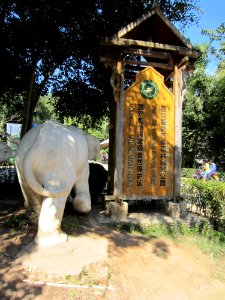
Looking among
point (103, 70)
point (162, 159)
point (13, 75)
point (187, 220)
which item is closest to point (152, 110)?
point (162, 159)

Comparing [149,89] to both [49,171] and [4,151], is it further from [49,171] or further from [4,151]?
[49,171]

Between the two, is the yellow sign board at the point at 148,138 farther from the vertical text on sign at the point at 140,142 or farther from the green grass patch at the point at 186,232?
the green grass patch at the point at 186,232

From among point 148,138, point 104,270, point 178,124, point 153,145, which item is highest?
point 178,124

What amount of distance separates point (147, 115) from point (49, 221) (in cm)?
390

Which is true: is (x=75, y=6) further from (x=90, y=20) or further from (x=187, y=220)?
(x=187, y=220)

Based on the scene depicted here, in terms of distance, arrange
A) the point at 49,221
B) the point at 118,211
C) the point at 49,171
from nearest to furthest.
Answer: the point at 49,221 < the point at 49,171 < the point at 118,211

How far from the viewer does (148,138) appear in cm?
785

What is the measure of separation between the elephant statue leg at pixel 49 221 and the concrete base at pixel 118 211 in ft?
8.06

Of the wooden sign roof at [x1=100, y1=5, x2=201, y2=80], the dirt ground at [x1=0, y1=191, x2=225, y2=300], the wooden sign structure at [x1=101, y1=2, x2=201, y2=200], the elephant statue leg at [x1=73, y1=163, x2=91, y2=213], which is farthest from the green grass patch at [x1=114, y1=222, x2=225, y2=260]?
the wooden sign roof at [x1=100, y1=5, x2=201, y2=80]

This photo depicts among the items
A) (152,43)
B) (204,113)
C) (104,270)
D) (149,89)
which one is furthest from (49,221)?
(204,113)

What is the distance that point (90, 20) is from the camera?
391 inches

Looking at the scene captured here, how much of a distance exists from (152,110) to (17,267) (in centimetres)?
478

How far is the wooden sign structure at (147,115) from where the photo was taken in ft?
24.9

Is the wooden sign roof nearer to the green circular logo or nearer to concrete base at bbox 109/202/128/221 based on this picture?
the green circular logo
